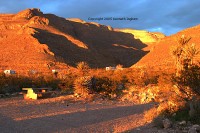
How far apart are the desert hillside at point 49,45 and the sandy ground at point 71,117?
1818 inches

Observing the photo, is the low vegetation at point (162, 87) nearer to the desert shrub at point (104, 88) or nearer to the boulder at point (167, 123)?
the desert shrub at point (104, 88)

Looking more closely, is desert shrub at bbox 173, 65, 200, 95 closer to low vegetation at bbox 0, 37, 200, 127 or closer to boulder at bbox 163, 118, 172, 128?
low vegetation at bbox 0, 37, 200, 127

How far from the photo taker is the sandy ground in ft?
36.6

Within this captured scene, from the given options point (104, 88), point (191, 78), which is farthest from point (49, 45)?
point (191, 78)

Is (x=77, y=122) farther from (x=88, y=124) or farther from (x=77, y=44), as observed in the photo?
(x=77, y=44)

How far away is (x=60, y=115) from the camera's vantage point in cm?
1406

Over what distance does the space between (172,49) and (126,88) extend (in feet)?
32.3

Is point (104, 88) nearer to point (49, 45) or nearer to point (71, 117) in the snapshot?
point (71, 117)

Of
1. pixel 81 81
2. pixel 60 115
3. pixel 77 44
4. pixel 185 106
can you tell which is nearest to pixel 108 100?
pixel 81 81

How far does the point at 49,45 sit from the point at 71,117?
72.9 metres

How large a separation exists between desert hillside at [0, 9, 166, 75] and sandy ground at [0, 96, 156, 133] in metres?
46.2

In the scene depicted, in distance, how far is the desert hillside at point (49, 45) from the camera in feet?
243

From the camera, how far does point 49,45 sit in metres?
85.2

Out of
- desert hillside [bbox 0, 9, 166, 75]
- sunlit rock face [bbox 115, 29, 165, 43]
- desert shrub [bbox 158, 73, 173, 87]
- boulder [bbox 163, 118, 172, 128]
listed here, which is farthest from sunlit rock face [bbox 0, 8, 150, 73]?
boulder [bbox 163, 118, 172, 128]
